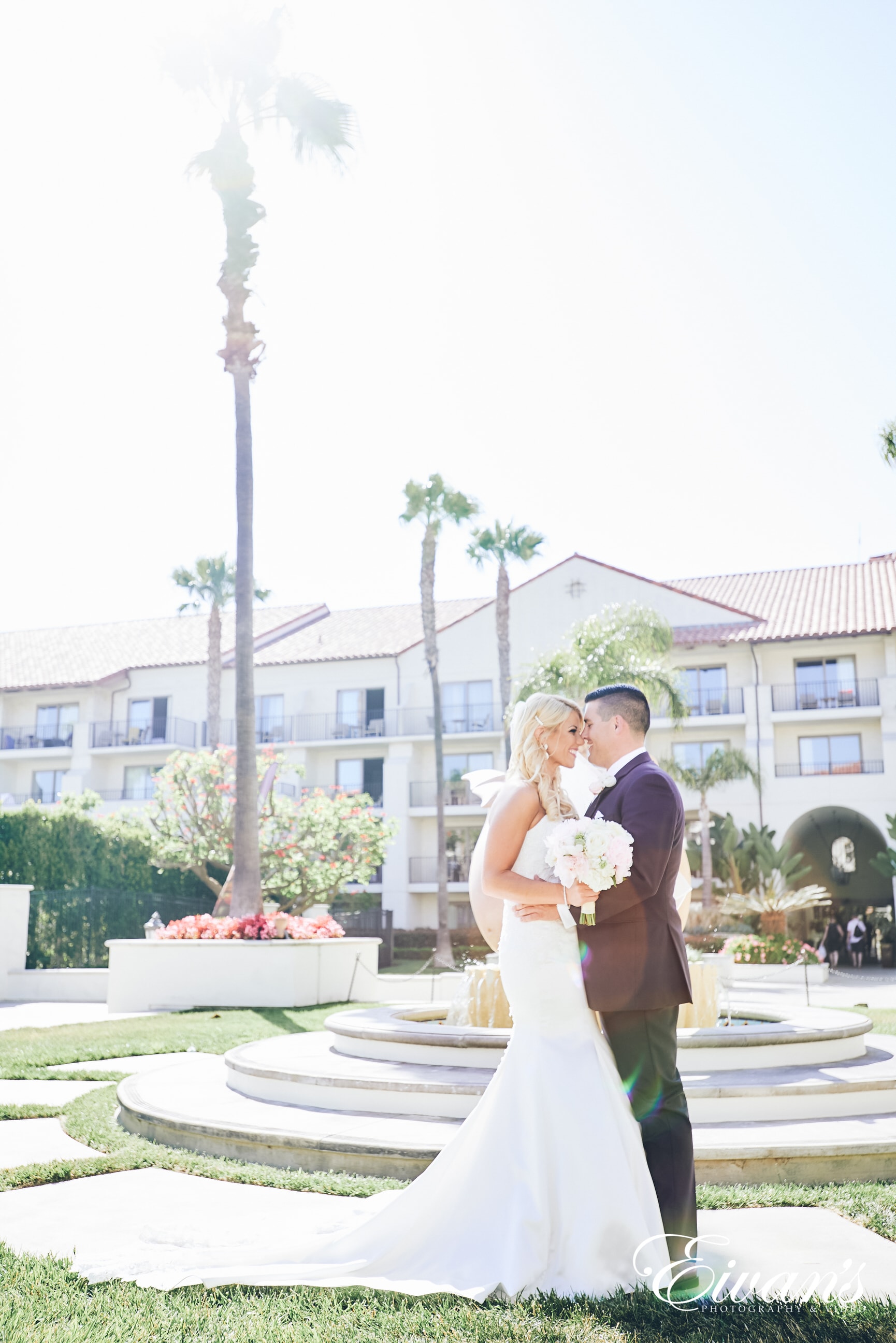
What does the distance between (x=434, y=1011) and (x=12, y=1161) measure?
4.67 meters

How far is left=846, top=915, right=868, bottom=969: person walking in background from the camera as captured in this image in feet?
104

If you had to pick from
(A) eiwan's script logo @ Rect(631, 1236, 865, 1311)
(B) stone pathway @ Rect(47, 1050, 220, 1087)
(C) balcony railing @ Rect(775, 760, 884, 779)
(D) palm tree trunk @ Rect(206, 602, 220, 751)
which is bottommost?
(B) stone pathway @ Rect(47, 1050, 220, 1087)

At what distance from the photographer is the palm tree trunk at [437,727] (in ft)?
103

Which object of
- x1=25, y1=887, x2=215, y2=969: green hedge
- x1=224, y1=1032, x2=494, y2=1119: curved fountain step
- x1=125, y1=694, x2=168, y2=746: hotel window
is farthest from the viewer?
x1=125, y1=694, x2=168, y2=746: hotel window

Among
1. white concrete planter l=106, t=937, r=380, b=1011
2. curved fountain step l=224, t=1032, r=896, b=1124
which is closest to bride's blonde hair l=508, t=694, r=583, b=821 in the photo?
curved fountain step l=224, t=1032, r=896, b=1124

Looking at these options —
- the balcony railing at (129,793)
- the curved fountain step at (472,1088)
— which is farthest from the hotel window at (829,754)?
the curved fountain step at (472,1088)

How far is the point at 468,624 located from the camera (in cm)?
4144

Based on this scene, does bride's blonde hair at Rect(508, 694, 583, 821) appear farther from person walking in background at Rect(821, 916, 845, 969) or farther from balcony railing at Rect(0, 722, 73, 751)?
balcony railing at Rect(0, 722, 73, 751)

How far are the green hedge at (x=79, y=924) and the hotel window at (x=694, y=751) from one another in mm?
19651

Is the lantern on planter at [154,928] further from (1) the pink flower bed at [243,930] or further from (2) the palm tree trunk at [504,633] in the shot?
(2) the palm tree trunk at [504,633]

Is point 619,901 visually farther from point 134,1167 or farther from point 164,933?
point 164,933

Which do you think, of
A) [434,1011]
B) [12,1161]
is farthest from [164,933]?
[12,1161]

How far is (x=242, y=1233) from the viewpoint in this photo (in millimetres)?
4496

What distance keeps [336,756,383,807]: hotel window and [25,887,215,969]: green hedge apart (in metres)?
17.6
